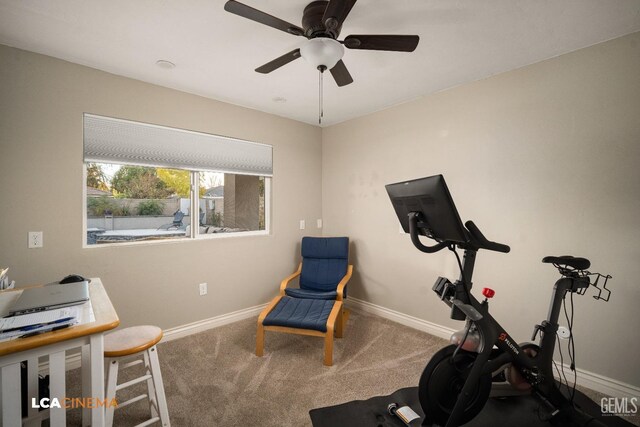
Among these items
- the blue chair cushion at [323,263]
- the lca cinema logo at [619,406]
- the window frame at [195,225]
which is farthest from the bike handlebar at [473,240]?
the window frame at [195,225]

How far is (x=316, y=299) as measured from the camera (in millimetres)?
2877

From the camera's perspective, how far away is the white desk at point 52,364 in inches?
42.0

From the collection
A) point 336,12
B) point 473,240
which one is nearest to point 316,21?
point 336,12

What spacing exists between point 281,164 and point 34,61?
2.26 meters

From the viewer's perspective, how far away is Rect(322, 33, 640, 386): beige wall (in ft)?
6.28

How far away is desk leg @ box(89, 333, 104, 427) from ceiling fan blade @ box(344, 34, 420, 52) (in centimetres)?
188

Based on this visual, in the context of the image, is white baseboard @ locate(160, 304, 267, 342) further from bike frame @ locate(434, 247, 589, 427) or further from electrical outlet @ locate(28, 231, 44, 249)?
bike frame @ locate(434, 247, 589, 427)

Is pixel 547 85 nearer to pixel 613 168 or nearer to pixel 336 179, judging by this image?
pixel 613 168

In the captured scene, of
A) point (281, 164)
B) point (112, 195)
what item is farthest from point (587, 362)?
point (112, 195)

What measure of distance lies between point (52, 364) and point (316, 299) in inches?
80.0

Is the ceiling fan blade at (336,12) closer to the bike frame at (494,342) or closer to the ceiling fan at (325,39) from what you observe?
the ceiling fan at (325,39)

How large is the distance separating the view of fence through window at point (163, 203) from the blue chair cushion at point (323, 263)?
2.30ft

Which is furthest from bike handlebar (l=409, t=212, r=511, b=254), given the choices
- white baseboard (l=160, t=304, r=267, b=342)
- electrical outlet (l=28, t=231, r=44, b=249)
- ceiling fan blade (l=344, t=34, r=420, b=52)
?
electrical outlet (l=28, t=231, r=44, b=249)

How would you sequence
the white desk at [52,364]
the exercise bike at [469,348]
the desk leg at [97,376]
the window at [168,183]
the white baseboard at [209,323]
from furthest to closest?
the white baseboard at [209,323] → the window at [168,183] → the exercise bike at [469,348] → the desk leg at [97,376] → the white desk at [52,364]
